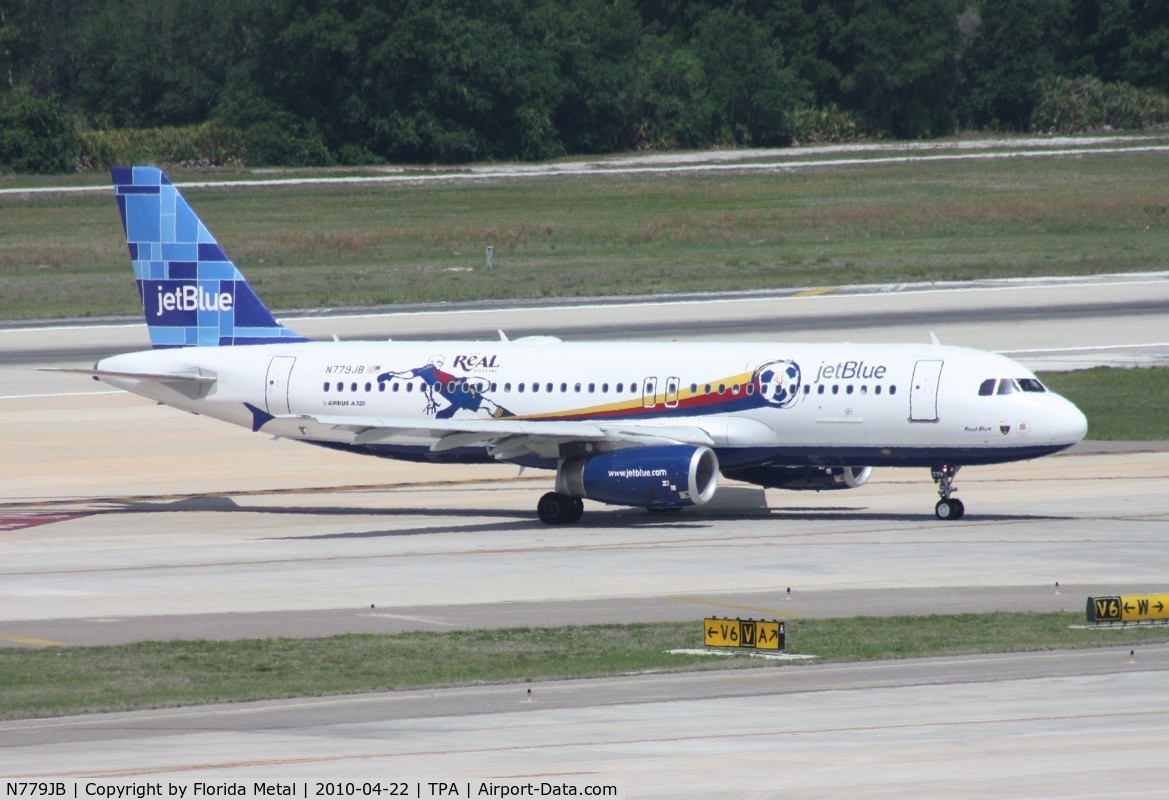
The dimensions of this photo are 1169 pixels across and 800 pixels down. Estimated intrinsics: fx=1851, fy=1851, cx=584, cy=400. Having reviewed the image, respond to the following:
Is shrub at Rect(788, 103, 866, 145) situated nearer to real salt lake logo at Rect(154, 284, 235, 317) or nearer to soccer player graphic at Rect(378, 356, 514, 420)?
real salt lake logo at Rect(154, 284, 235, 317)

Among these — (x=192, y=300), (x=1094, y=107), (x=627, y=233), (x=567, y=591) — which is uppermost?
(x=1094, y=107)

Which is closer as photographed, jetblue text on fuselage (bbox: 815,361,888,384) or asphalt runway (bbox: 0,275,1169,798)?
asphalt runway (bbox: 0,275,1169,798)

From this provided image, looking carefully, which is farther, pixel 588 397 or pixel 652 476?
pixel 588 397

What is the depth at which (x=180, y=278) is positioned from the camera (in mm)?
48469

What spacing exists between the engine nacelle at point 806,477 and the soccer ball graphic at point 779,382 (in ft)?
7.56

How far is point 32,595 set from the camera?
111 feet

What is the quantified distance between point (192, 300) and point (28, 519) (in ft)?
24.7

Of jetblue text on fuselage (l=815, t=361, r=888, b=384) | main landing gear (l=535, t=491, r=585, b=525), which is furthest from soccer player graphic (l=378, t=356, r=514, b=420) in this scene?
jetblue text on fuselage (l=815, t=361, r=888, b=384)

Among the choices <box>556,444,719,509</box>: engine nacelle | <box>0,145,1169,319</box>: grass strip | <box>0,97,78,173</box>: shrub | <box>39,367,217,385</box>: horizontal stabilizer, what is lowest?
<box>556,444,719,509</box>: engine nacelle

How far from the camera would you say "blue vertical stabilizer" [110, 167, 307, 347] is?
48219 millimetres

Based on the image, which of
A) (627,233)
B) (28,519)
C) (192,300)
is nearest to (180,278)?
(192,300)

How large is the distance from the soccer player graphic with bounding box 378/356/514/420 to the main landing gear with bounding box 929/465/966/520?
10354 millimetres

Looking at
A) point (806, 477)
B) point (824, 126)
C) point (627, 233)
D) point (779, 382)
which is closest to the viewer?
point (779, 382)

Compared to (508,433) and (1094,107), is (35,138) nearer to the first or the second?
(1094,107)
